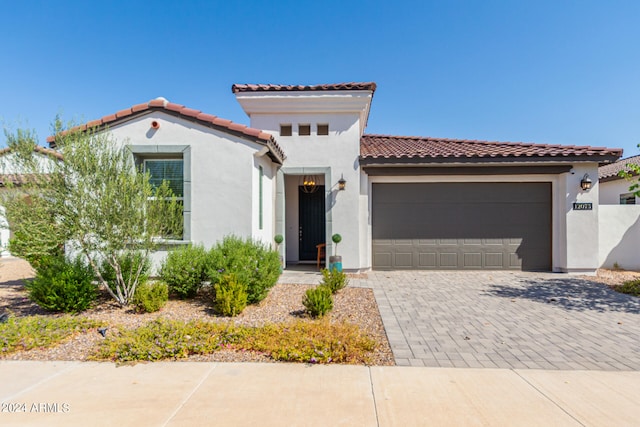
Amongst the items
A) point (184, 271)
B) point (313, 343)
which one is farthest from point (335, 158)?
point (313, 343)

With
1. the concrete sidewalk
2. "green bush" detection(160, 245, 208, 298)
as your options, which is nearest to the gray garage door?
"green bush" detection(160, 245, 208, 298)

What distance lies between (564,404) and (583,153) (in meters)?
8.71

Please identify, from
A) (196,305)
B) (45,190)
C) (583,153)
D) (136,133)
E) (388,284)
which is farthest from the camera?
(583,153)

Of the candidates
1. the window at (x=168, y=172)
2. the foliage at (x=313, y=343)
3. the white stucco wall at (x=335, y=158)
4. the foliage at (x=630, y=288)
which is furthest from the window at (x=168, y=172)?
the foliage at (x=630, y=288)

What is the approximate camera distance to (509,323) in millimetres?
4945

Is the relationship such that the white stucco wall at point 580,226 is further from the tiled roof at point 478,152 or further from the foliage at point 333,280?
the foliage at point 333,280

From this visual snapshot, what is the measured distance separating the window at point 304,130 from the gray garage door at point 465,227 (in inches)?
116

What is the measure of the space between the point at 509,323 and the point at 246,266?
4745 millimetres

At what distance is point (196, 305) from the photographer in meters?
5.59

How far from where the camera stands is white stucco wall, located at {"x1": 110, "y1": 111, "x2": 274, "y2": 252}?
22.6ft

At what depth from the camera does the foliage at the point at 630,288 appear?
6.85 meters

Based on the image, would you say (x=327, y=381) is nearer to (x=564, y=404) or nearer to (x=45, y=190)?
(x=564, y=404)

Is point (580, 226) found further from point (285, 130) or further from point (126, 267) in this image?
point (126, 267)

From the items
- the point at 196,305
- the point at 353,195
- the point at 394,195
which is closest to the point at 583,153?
the point at 394,195
